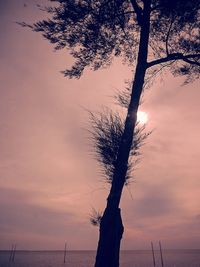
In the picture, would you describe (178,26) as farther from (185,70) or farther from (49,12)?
(49,12)

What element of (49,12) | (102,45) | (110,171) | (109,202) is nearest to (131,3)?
(102,45)

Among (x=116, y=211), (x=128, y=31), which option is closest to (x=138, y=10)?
(x=128, y=31)

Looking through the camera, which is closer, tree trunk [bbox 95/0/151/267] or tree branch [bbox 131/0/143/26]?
tree trunk [bbox 95/0/151/267]

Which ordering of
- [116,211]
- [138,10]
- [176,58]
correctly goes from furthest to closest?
[176,58]
[138,10]
[116,211]

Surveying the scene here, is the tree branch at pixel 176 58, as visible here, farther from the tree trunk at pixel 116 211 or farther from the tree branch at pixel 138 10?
the tree branch at pixel 138 10

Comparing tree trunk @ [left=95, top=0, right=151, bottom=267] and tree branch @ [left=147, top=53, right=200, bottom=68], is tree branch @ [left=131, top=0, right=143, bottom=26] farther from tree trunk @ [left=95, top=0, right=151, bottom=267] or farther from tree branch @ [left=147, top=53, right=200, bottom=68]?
A: tree trunk @ [left=95, top=0, right=151, bottom=267]

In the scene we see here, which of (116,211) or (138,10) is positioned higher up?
(138,10)

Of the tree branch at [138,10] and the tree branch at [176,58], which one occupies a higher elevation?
the tree branch at [138,10]

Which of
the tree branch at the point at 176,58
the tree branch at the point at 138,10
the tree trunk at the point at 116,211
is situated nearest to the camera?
the tree trunk at the point at 116,211

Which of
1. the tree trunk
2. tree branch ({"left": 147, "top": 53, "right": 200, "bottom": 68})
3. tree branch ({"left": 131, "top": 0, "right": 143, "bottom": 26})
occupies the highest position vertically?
tree branch ({"left": 131, "top": 0, "right": 143, "bottom": 26})

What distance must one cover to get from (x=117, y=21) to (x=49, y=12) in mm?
2545

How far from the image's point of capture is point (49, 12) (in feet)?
30.3

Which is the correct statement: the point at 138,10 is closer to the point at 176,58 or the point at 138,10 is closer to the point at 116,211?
the point at 176,58

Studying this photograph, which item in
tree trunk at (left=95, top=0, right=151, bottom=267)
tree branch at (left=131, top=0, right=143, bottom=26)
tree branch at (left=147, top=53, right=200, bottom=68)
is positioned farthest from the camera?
tree branch at (left=147, top=53, right=200, bottom=68)
